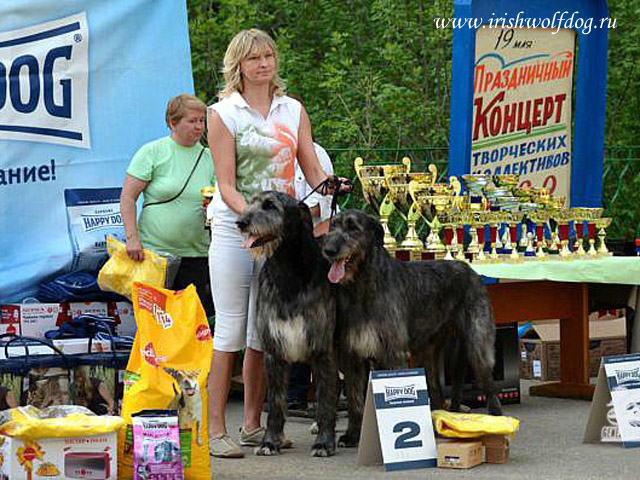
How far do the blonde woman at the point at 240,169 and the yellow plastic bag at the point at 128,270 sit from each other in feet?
2.99

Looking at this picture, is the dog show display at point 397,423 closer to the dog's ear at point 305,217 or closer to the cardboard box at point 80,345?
the dog's ear at point 305,217

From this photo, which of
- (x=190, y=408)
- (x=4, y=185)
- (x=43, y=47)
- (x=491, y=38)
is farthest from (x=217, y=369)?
(x=491, y=38)

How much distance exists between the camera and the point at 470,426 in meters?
5.76

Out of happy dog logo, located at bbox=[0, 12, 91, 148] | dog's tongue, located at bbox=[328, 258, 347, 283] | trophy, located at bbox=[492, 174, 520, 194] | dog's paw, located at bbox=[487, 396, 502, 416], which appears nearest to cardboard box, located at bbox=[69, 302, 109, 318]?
happy dog logo, located at bbox=[0, 12, 91, 148]

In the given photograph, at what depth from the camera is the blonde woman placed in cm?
601

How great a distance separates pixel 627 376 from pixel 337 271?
1.51 m

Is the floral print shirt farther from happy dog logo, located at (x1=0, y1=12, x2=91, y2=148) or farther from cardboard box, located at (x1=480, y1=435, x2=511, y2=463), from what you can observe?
happy dog logo, located at (x1=0, y1=12, x2=91, y2=148)

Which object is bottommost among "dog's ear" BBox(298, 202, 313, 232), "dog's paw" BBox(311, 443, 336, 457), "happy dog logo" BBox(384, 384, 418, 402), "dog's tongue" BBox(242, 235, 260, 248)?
"dog's paw" BBox(311, 443, 336, 457)

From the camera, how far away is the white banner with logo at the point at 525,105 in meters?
8.21

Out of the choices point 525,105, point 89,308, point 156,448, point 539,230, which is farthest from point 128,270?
point 525,105

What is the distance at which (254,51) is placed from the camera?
602cm

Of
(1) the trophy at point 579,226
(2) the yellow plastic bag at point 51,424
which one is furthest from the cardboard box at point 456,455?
(1) the trophy at point 579,226

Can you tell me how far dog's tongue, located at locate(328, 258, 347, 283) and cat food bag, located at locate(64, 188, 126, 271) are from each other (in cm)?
213

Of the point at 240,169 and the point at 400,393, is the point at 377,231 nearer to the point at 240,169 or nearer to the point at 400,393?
the point at 240,169
